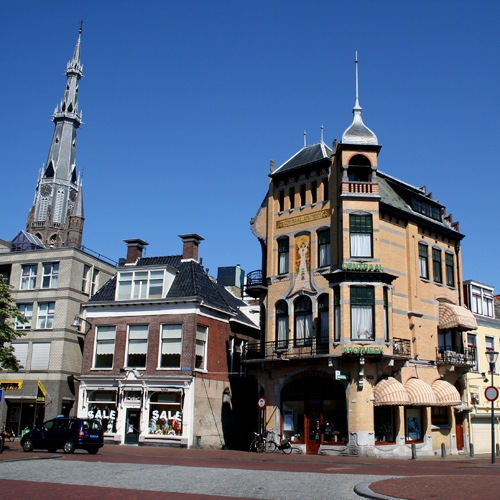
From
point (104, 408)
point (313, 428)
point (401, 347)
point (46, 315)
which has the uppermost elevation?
point (46, 315)

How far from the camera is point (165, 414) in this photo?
3878 cm

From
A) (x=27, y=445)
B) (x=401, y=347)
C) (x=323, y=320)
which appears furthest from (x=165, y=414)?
(x=401, y=347)

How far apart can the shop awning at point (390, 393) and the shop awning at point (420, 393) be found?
2.20 feet

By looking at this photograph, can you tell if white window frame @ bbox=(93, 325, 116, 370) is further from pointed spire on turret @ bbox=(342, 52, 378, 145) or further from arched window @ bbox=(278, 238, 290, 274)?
pointed spire on turret @ bbox=(342, 52, 378, 145)

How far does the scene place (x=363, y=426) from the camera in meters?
33.0

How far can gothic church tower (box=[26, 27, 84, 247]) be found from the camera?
127000 mm

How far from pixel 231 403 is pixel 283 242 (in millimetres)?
11683

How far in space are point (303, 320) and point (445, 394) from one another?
362 inches

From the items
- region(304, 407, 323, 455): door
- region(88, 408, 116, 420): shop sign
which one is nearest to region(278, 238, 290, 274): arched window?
region(304, 407, 323, 455): door

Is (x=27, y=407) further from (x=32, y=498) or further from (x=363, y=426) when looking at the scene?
(x=32, y=498)

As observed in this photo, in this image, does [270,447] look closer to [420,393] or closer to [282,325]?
[282,325]

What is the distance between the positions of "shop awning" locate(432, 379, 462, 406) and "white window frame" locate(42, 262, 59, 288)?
2767 cm

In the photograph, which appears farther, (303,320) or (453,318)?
(453,318)

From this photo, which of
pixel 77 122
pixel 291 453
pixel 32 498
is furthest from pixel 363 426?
pixel 77 122
